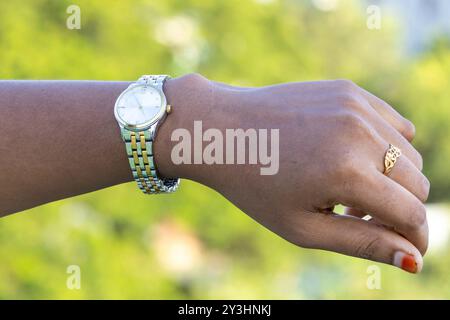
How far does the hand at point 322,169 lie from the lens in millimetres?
1366

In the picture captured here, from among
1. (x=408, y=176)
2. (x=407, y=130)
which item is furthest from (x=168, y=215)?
(x=408, y=176)

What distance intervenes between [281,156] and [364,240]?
0.28 meters

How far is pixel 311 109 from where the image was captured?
4.74ft

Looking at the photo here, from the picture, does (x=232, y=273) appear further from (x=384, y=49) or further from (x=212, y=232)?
(x=384, y=49)

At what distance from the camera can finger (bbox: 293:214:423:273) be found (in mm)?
1440

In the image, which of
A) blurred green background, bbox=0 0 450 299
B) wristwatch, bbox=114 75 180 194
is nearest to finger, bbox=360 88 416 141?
wristwatch, bbox=114 75 180 194

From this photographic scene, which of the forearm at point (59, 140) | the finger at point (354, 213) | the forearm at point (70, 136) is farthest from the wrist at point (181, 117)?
the finger at point (354, 213)

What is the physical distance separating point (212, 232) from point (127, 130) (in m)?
5.66

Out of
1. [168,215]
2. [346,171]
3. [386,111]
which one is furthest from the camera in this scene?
[168,215]

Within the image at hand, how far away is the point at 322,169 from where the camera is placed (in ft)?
4.43

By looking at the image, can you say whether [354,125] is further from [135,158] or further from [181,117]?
[135,158]

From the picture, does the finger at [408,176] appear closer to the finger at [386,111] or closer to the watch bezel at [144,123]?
the finger at [386,111]

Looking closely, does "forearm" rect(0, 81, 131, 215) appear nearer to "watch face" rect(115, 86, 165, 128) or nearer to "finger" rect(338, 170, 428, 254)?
"watch face" rect(115, 86, 165, 128)

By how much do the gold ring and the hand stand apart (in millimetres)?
11
